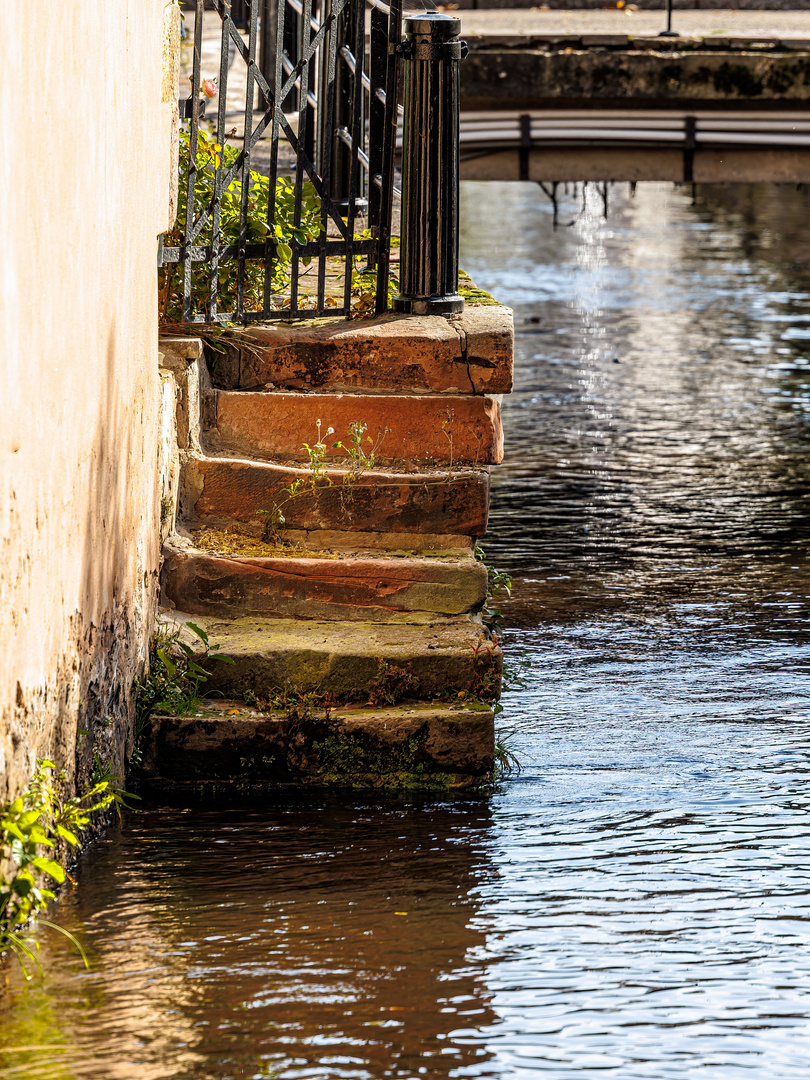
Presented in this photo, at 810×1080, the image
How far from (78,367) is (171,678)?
1239 millimetres

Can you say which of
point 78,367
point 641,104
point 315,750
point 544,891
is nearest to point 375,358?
point 315,750

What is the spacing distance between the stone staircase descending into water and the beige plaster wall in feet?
1.03

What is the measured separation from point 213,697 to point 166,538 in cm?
66

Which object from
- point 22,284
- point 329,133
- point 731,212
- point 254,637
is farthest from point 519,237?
point 22,284

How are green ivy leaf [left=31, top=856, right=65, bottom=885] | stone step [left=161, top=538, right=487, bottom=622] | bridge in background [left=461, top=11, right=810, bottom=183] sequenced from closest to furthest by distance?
green ivy leaf [left=31, top=856, right=65, bottom=885], stone step [left=161, top=538, right=487, bottom=622], bridge in background [left=461, top=11, right=810, bottom=183]

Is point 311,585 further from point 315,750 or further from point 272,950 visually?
point 272,950

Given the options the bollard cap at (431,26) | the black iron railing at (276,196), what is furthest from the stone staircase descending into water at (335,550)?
the bollard cap at (431,26)

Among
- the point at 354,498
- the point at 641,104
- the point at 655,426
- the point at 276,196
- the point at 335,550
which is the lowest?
the point at 655,426

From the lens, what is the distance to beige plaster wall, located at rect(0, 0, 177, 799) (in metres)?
3.48

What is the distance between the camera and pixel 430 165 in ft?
19.7

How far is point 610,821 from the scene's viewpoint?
4.52 meters

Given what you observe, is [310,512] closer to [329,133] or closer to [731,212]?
[329,133]

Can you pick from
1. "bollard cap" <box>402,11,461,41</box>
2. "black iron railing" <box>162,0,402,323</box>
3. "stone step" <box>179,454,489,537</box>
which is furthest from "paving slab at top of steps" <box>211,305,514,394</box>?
"bollard cap" <box>402,11,461,41</box>

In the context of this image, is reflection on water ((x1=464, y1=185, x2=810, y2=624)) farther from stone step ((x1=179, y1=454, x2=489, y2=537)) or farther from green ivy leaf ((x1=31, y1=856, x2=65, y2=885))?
green ivy leaf ((x1=31, y1=856, x2=65, y2=885))
